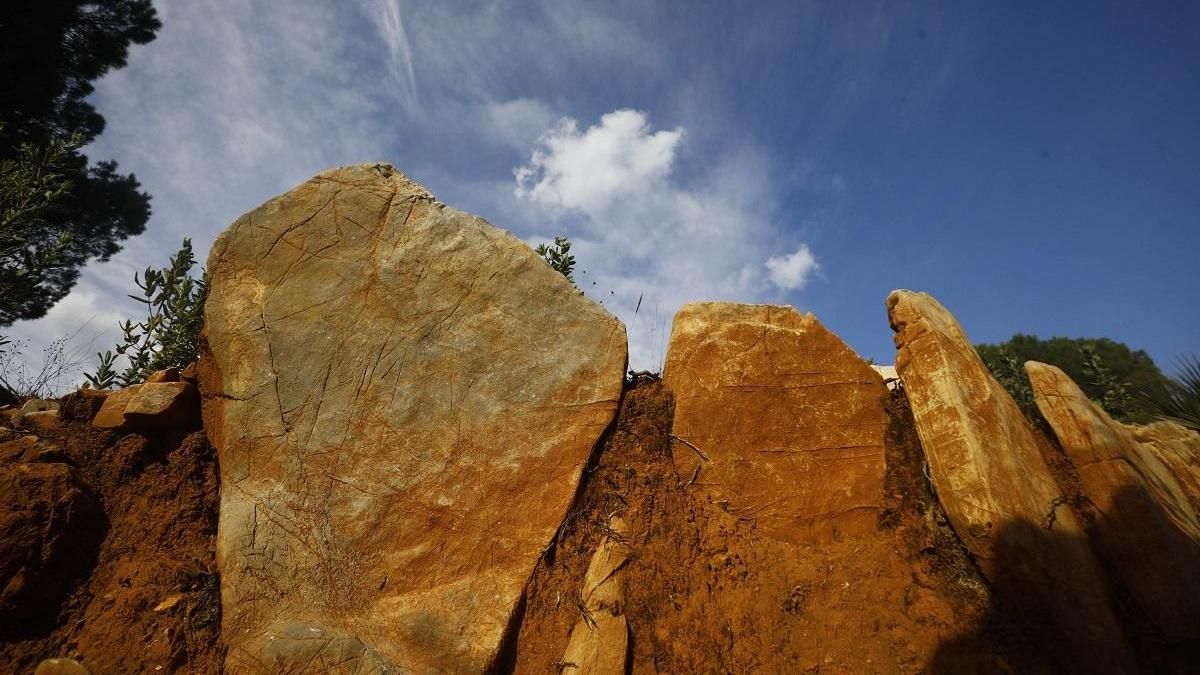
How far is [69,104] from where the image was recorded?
11.9 meters

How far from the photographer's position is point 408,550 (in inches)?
158

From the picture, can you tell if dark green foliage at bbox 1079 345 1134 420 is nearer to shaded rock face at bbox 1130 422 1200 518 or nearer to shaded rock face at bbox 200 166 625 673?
shaded rock face at bbox 1130 422 1200 518

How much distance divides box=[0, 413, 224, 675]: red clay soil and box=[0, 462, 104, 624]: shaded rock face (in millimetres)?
69

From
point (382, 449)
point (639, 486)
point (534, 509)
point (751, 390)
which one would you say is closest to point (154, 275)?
point (382, 449)

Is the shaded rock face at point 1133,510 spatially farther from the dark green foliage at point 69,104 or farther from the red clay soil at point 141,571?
A: the dark green foliage at point 69,104

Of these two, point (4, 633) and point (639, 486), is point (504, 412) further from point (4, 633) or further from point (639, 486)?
point (4, 633)

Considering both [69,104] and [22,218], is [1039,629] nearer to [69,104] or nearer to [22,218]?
[22,218]

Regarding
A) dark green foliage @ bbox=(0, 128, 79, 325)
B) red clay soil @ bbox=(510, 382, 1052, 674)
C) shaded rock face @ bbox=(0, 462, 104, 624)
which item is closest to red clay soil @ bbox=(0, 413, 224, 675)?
shaded rock face @ bbox=(0, 462, 104, 624)

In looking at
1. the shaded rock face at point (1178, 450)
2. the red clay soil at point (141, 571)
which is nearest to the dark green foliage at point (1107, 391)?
the shaded rock face at point (1178, 450)

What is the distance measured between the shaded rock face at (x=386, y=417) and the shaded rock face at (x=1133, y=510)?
3.40 metres

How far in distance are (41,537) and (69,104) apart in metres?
12.4

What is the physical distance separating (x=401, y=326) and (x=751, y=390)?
283cm

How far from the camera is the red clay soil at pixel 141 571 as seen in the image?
3.71 m

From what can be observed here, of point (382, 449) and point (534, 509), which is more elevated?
point (382, 449)
